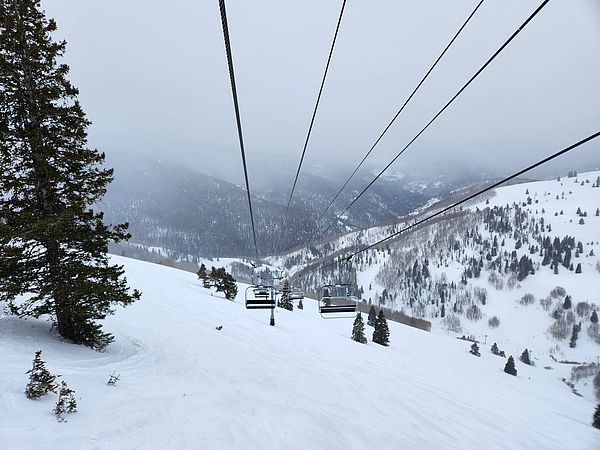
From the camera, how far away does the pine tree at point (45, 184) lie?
9875 millimetres

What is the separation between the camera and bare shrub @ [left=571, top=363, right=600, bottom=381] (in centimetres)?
13550

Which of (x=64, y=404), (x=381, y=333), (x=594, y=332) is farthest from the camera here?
(x=594, y=332)

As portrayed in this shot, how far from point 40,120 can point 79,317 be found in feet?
20.4

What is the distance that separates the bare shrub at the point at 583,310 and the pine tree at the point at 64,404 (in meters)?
240

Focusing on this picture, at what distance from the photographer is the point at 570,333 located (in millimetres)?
180875

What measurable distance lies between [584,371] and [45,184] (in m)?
186

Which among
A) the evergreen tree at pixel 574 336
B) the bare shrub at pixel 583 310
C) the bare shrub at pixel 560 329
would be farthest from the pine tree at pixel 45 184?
the bare shrub at pixel 583 310

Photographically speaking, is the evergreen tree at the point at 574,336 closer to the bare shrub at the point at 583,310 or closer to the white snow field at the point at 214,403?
the bare shrub at the point at 583,310

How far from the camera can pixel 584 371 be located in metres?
139

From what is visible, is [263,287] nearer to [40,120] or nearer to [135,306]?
[135,306]

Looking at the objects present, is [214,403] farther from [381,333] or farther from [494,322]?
[494,322]

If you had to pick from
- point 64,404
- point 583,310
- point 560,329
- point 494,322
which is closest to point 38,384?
point 64,404

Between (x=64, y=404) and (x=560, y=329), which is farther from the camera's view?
(x=560, y=329)

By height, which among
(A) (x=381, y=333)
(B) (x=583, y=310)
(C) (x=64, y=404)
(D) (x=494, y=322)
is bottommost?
(D) (x=494, y=322)
